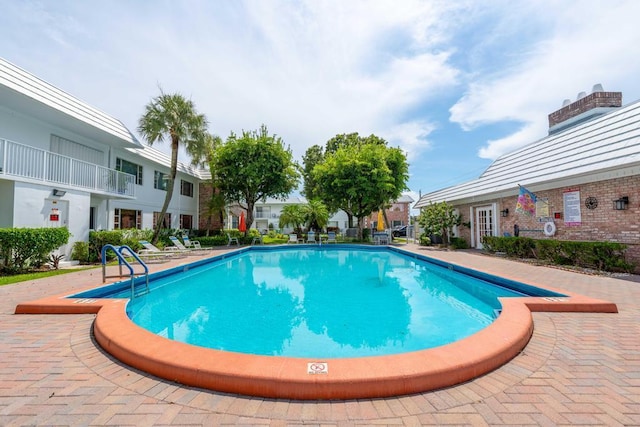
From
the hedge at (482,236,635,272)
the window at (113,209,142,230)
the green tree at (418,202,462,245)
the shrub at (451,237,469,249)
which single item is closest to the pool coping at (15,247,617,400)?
the hedge at (482,236,635,272)

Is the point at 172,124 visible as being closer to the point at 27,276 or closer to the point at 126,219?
the point at 126,219

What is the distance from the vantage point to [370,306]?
6.63 meters

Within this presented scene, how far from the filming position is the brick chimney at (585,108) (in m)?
15.9

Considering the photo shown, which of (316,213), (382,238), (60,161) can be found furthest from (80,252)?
(382,238)

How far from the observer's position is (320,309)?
254 inches

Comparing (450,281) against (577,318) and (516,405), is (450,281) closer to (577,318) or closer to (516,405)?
(577,318)

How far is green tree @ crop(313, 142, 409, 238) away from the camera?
2133 cm

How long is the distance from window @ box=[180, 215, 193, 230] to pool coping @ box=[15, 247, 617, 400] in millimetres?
20265

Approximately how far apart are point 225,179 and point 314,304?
17.3 metres

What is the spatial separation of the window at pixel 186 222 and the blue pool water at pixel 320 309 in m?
12.4

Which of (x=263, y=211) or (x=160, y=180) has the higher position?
(x=160, y=180)

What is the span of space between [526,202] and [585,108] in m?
9.29

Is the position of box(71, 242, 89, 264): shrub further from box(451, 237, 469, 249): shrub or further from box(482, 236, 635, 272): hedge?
box(451, 237, 469, 249): shrub

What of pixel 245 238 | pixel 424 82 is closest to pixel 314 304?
pixel 424 82
